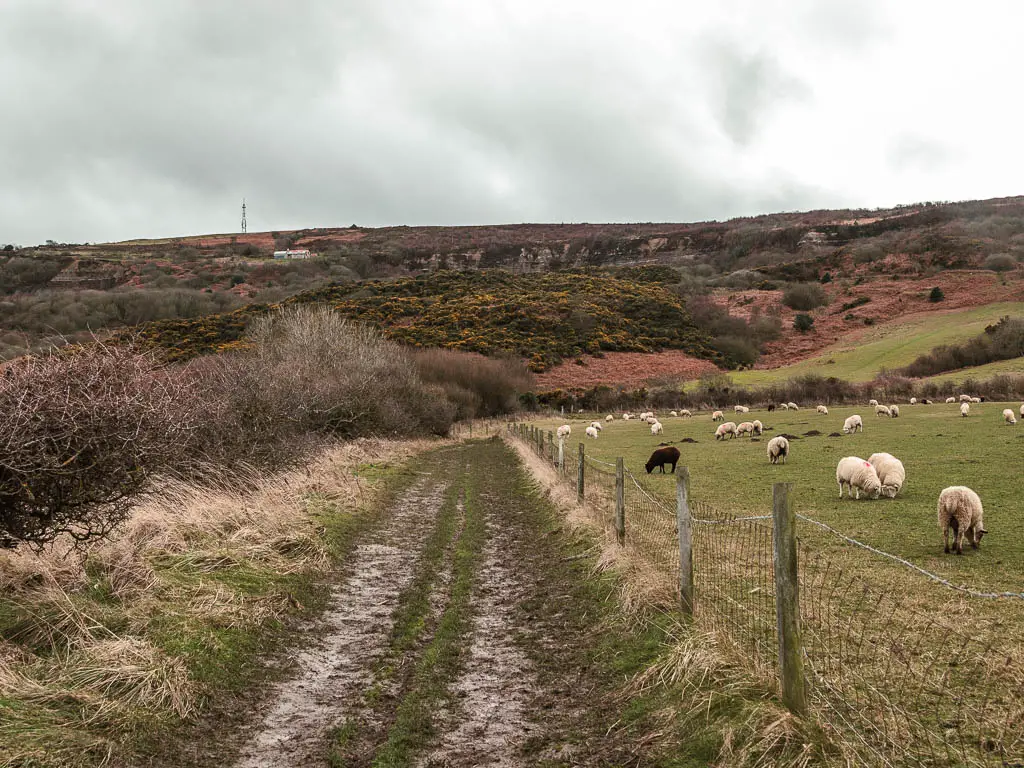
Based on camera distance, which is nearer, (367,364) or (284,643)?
(284,643)

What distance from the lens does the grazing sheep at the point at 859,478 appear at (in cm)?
1619

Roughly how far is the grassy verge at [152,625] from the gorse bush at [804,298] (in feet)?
366

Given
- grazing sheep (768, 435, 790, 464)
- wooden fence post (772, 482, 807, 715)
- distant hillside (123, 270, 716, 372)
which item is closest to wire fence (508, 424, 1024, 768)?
wooden fence post (772, 482, 807, 715)

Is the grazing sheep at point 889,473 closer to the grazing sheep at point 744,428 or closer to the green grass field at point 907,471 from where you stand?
the green grass field at point 907,471

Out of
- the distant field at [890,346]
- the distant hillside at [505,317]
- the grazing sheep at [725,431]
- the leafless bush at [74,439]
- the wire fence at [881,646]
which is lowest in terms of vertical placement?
the grazing sheep at [725,431]

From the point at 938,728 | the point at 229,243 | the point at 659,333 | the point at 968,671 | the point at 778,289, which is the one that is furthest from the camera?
the point at 229,243

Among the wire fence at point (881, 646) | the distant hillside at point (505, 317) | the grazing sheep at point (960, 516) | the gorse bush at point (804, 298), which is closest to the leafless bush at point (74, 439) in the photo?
the wire fence at point (881, 646)

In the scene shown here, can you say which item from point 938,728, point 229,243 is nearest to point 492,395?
point 938,728

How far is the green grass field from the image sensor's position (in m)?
11.1

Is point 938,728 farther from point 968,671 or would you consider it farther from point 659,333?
point 659,333

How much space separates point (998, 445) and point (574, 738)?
966 inches

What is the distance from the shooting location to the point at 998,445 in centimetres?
2384

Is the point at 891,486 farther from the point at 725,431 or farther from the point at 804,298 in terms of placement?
the point at 804,298

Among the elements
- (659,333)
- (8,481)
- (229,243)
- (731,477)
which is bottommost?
(731,477)
